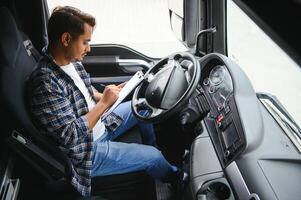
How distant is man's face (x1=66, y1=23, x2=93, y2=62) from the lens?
155 centimetres

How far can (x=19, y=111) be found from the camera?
1.35 meters

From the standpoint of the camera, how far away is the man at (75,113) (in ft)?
4.74

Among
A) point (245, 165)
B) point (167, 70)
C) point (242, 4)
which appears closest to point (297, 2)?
point (242, 4)

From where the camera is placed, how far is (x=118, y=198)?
1.79m

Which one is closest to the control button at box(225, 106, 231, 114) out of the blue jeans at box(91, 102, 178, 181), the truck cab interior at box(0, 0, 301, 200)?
the truck cab interior at box(0, 0, 301, 200)

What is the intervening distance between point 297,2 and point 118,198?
1.50m

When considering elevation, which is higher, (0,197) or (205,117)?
(205,117)

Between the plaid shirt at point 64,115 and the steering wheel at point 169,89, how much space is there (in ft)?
0.92

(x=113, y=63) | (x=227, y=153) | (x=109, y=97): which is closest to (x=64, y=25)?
(x=109, y=97)

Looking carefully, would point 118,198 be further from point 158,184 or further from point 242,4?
point 242,4

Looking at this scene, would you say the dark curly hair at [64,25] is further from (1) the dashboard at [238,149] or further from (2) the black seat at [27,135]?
(1) the dashboard at [238,149]

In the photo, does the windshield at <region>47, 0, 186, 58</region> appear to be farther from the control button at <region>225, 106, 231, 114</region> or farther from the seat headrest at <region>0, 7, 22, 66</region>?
the control button at <region>225, 106, 231, 114</region>

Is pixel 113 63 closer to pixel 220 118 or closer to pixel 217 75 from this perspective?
pixel 217 75

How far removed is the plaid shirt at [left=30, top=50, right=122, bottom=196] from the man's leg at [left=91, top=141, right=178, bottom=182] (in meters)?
0.05
